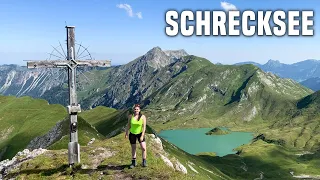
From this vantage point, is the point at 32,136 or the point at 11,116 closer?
the point at 32,136

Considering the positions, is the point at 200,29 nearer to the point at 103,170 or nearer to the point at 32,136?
the point at 103,170

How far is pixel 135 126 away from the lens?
87.3 feet

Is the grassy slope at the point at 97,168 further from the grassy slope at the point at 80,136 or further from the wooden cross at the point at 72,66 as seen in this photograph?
the grassy slope at the point at 80,136

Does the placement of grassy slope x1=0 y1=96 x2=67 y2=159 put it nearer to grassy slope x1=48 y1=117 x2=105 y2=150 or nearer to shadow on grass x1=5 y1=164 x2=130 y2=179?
grassy slope x1=48 y1=117 x2=105 y2=150

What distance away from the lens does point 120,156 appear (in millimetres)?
32688

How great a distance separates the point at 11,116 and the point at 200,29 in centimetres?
11711

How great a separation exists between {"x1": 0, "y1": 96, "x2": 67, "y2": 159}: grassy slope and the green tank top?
96.8 metres

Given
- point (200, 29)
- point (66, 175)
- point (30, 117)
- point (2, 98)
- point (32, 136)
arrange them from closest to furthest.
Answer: point (66, 175) → point (200, 29) → point (32, 136) → point (30, 117) → point (2, 98)

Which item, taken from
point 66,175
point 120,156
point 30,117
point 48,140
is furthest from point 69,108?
point 30,117

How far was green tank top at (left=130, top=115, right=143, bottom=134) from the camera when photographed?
2644 cm

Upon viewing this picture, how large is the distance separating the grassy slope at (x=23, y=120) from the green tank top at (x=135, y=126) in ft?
318

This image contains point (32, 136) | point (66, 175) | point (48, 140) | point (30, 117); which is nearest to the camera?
point (66, 175)

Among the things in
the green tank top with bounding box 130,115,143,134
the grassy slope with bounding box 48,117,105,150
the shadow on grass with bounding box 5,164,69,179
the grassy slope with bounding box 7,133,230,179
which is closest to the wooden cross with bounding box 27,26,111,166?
the shadow on grass with bounding box 5,164,69,179

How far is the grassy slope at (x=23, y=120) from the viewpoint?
122 meters
